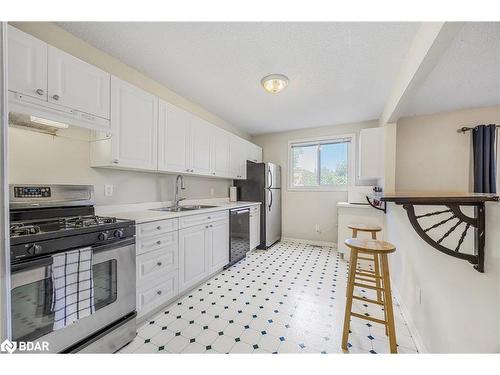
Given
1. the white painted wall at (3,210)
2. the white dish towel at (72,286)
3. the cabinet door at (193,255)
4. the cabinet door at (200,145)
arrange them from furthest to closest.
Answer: the cabinet door at (200,145) < the cabinet door at (193,255) < the white dish towel at (72,286) < the white painted wall at (3,210)

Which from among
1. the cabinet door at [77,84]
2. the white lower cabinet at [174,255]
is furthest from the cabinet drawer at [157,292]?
the cabinet door at [77,84]

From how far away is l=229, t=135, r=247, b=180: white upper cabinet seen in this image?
134 inches

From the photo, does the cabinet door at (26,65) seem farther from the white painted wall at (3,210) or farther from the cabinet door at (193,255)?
the cabinet door at (193,255)

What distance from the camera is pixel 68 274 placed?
3.73ft

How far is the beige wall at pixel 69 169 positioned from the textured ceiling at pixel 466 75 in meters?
3.14

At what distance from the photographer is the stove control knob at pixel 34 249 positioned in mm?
1006

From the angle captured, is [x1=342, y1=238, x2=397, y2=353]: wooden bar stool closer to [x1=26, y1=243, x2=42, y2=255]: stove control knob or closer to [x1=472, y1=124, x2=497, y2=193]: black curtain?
[x1=26, y1=243, x2=42, y2=255]: stove control knob

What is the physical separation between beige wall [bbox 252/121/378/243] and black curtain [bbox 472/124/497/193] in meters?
1.35

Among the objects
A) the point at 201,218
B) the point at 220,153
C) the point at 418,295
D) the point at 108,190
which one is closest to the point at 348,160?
the point at 220,153

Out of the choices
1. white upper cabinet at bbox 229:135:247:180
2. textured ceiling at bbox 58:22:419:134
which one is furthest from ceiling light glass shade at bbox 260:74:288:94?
white upper cabinet at bbox 229:135:247:180
